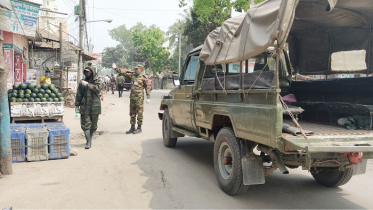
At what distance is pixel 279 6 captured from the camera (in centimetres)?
310

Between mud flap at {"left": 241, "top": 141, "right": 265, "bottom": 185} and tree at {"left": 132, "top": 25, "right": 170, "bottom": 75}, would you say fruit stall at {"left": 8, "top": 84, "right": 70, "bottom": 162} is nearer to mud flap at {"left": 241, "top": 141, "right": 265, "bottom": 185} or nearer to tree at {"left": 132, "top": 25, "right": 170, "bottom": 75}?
mud flap at {"left": 241, "top": 141, "right": 265, "bottom": 185}

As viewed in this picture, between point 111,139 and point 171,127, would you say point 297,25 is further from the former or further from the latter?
point 111,139

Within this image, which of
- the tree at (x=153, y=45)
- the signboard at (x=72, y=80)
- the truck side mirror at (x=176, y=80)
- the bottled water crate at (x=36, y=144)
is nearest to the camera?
the bottled water crate at (x=36, y=144)

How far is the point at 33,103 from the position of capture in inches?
264

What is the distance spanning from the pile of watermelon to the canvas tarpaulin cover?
13.8 ft

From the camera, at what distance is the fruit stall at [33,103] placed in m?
6.62

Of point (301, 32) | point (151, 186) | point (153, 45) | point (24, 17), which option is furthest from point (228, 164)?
point (153, 45)

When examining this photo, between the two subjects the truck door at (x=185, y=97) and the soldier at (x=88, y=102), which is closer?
the truck door at (x=185, y=97)

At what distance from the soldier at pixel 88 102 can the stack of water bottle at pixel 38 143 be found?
37.8 inches

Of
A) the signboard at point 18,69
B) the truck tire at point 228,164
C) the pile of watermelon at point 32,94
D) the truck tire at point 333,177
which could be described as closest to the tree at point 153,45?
the signboard at point 18,69

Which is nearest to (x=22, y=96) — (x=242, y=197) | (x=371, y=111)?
(x=242, y=197)

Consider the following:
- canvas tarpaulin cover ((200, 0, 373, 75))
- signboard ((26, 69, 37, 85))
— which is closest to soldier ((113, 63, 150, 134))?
canvas tarpaulin cover ((200, 0, 373, 75))

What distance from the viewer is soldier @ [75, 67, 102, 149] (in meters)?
6.73

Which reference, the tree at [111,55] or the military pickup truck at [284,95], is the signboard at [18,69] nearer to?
the military pickup truck at [284,95]
